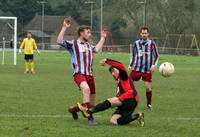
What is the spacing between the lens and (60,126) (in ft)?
35.1

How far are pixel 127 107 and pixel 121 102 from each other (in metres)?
0.19

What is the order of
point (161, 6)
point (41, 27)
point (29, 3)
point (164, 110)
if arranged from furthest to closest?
point (41, 27) < point (29, 3) < point (161, 6) < point (164, 110)

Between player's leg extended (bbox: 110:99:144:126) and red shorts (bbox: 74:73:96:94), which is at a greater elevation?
red shorts (bbox: 74:73:96:94)

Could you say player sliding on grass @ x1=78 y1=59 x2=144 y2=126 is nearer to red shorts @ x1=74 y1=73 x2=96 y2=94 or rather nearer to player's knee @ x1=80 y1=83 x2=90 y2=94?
player's knee @ x1=80 y1=83 x2=90 y2=94

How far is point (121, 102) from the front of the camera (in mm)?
11367

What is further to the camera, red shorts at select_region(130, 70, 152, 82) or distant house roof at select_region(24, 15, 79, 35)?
distant house roof at select_region(24, 15, 79, 35)

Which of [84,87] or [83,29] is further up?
[83,29]

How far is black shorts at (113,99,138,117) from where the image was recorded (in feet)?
37.4

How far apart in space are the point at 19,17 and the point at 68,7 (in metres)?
9.94

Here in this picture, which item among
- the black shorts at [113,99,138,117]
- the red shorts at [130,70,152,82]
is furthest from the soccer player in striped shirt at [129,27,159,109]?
the black shorts at [113,99,138,117]

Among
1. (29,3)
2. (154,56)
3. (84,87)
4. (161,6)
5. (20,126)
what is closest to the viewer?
(20,126)

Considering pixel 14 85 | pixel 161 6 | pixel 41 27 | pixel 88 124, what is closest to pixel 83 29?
pixel 88 124

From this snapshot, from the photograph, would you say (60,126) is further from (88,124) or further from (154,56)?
(154,56)

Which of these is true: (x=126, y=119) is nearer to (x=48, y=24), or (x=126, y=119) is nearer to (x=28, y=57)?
(x=28, y=57)
